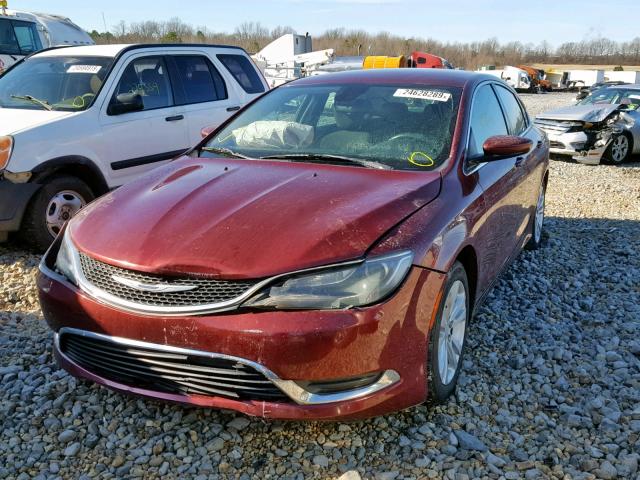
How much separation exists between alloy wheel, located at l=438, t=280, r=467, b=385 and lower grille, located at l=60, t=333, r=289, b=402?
84 centimetres

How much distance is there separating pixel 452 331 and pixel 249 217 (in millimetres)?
1162

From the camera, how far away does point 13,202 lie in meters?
4.64

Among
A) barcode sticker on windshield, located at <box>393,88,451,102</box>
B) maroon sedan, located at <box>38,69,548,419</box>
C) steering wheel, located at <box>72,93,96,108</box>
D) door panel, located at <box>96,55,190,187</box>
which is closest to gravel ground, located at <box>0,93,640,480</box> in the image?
maroon sedan, located at <box>38,69,548,419</box>

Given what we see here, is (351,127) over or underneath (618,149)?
over

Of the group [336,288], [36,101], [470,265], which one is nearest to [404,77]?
[470,265]

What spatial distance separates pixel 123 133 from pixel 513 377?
13.4 feet

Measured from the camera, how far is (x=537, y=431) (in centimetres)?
273

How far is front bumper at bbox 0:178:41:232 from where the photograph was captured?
4609mm

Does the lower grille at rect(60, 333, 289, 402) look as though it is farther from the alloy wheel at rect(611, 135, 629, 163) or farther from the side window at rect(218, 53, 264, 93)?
the alloy wheel at rect(611, 135, 629, 163)

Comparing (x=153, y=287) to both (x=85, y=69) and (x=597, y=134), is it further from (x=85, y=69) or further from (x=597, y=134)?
(x=597, y=134)

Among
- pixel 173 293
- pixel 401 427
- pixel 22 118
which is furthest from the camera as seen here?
pixel 22 118

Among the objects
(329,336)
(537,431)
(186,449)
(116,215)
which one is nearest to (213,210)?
(116,215)

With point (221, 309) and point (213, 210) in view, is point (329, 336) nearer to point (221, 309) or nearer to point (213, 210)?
point (221, 309)

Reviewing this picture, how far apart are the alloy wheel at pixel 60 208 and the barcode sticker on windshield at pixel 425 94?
120 inches
